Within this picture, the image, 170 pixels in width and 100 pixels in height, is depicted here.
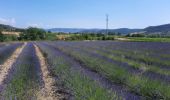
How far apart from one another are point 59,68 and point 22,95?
5.58 metres

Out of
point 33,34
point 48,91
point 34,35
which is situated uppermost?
point 48,91

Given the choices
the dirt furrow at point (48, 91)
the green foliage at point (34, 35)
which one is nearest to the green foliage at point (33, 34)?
the green foliage at point (34, 35)

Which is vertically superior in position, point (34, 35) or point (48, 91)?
point (48, 91)

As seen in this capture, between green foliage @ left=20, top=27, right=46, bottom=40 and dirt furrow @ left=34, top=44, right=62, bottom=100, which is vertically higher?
dirt furrow @ left=34, top=44, right=62, bottom=100

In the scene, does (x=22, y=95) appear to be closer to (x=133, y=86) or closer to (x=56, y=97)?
(x=56, y=97)

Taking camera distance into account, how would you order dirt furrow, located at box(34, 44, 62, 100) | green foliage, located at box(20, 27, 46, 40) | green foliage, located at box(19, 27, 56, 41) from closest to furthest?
dirt furrow, located at box(34, 44, 62, 100), green foliage, located at box(20, 27, 46, 40), green foliage, located at box(19, 27, 56, 41)

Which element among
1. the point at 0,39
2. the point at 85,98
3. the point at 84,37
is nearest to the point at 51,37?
the point at 84,37

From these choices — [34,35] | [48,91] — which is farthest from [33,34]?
[48,91]

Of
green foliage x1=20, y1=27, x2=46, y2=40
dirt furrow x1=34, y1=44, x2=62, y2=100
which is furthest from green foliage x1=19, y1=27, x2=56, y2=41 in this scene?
dirt furrow x1=34, y1=44, x2=62, y2=100

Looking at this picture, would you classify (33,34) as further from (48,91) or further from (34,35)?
(48,91)

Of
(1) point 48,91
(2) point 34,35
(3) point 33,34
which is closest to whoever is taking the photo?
(1) point 48,91

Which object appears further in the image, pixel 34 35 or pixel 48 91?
pixel 34 35

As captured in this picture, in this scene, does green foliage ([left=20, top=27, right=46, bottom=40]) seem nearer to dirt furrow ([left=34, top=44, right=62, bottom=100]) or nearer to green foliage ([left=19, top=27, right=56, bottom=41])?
green foliage ([left=19, top=27, right=56, bottom=41])

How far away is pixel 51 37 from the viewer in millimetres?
108500
